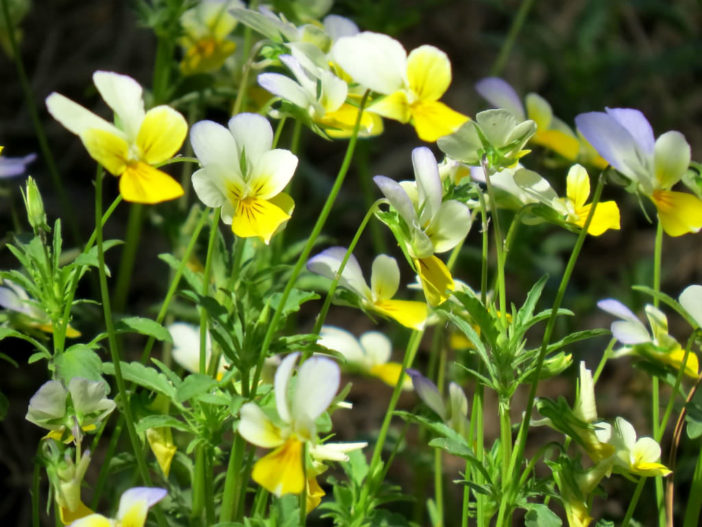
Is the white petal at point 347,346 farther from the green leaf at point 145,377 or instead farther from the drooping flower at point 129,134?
the drooping flower at point 129,134

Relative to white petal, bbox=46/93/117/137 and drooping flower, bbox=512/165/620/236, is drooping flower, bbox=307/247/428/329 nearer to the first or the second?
drooping flower, bbox=512/165/620/236

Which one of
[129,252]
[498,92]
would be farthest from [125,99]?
[129,252]

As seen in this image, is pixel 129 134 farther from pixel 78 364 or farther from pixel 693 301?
pixel 693 301

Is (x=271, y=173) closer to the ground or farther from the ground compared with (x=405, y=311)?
farther from the ground

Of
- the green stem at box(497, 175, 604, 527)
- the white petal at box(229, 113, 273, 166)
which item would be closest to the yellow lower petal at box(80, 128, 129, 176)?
the white petal at box(229, 113, 273, 166)

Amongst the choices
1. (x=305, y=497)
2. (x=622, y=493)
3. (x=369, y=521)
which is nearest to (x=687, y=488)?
(x=622, y=493)

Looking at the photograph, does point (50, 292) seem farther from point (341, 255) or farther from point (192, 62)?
point (192, 62)
